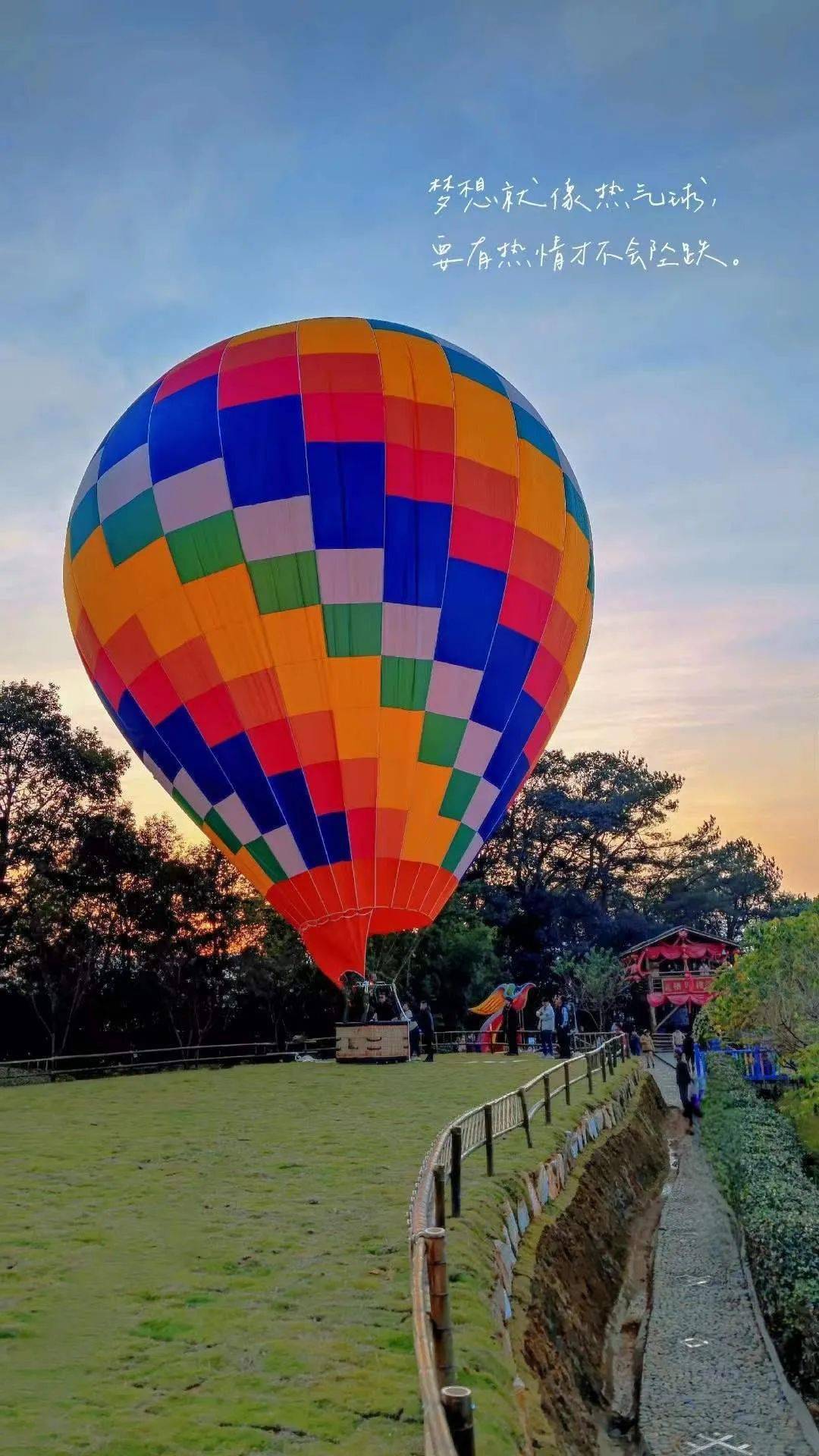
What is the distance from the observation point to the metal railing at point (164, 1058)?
26812 mm

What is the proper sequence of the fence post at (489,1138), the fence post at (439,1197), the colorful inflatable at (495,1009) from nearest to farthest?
the fence post at (439,1197) → the fence post at (489,1138) → the colorful inflatable at (495,1009)

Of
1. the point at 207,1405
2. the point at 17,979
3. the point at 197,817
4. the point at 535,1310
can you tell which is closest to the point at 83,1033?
the point at 17,979

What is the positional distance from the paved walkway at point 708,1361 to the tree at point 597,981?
35.6m

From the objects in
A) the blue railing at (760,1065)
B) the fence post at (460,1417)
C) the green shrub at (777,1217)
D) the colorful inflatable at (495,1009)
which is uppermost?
the colorful inflatable at (495,1009)

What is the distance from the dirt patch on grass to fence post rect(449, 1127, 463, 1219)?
869mm

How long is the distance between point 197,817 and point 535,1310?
41.9 feet

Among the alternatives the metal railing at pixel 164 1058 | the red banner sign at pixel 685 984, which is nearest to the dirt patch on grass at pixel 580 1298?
the metal railing at pixel 164 1058

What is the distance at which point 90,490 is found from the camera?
2019 centimetres

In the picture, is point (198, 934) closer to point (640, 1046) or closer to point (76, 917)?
point (76, 917)

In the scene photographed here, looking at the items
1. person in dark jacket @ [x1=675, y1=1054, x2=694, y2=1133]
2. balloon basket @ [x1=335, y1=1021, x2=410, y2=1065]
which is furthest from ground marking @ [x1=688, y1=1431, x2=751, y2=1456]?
person in dark jacket @ [x1=675, y1=1054, x2=694, y2=1133]

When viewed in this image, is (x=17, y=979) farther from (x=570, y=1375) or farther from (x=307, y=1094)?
(x=570, y=1375)

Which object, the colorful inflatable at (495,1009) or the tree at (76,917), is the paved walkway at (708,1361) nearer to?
the colorful inflatable at (495,1009)

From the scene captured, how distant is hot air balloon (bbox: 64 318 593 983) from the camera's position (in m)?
17.8

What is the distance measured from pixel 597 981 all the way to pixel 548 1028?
2609cm
